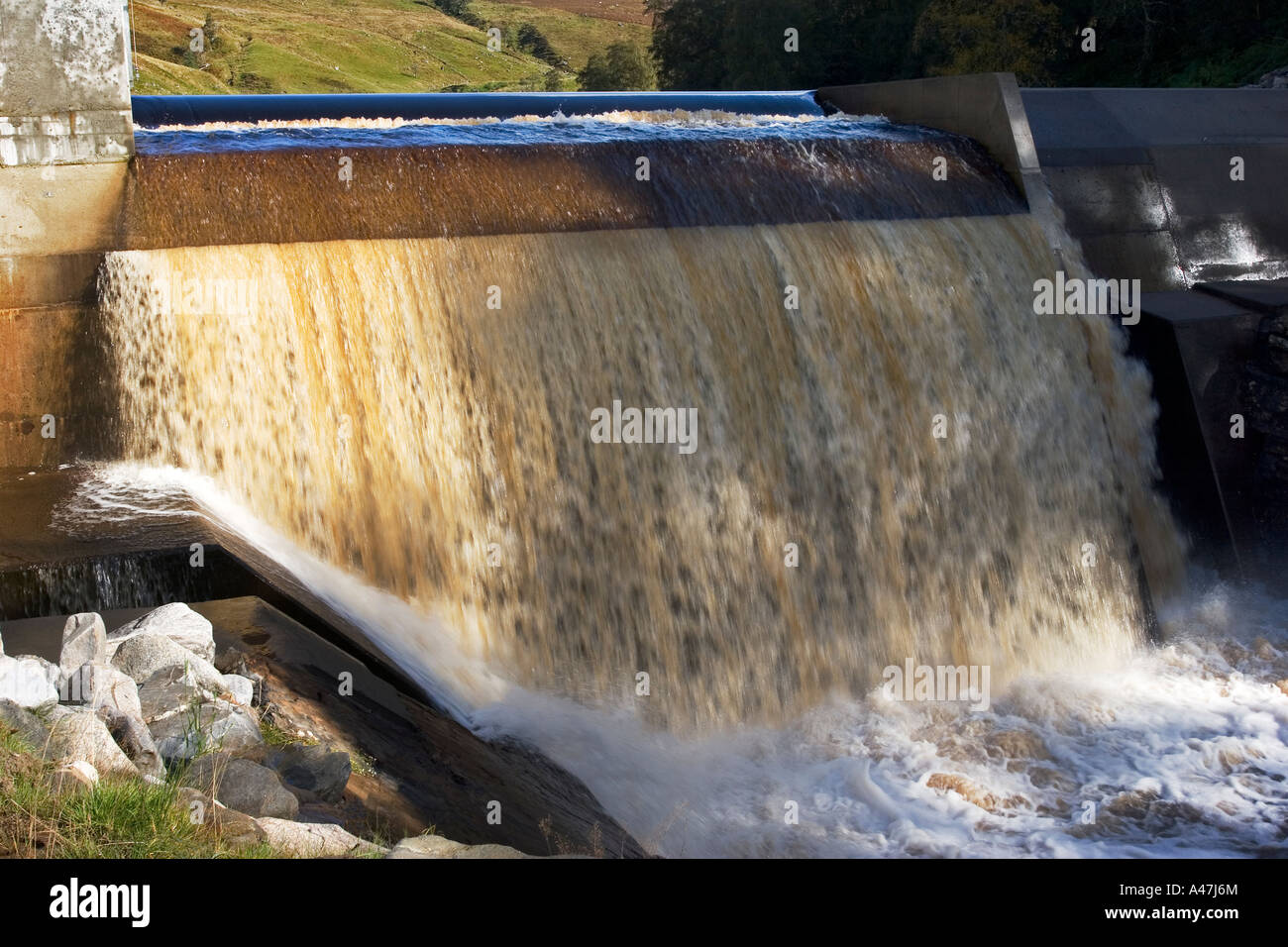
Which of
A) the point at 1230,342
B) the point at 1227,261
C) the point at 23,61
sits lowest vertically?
the point at 1230,342

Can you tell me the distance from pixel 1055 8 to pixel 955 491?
18.1 metres

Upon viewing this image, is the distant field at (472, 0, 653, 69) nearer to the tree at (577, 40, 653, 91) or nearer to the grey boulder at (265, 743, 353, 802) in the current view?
the tree at (577, 40, 653, 91)

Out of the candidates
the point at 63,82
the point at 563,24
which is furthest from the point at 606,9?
the point at 63,82

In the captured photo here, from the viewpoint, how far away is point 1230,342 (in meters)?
10.3

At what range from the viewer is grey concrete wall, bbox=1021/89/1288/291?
10852mm

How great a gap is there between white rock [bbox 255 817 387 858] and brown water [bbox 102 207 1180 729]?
3.15 m

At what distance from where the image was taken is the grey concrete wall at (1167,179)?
35.6 feet

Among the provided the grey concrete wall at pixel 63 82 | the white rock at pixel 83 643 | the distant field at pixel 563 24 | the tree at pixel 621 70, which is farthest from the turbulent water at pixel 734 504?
the distant field at pixel 563 24

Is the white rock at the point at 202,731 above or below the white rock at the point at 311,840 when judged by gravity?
above

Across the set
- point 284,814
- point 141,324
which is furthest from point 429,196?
point 284,814

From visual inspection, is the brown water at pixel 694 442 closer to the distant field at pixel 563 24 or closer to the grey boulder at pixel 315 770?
the grey boulder at pixel 315 770

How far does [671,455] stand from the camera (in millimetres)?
8180

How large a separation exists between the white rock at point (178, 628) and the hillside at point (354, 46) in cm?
4490
